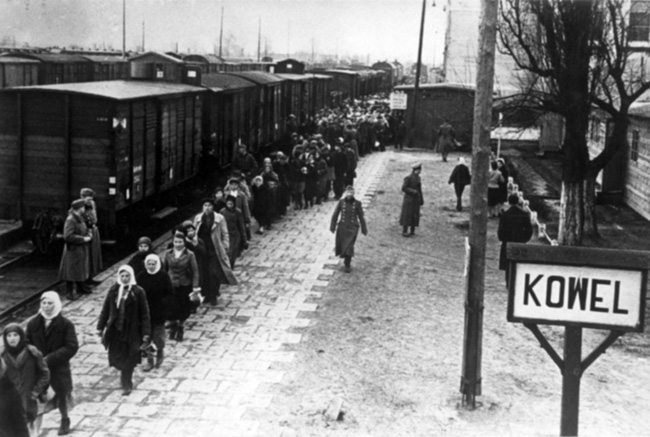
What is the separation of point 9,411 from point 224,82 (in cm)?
2022

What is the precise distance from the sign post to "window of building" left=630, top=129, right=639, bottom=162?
18.3 meters

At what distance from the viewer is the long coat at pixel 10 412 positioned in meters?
6.48

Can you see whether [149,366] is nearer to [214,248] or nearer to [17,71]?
[214,248]

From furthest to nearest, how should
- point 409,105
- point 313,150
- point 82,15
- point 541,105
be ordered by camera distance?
point 82,15 → point 409,105 → point 313,150 → point 541,105

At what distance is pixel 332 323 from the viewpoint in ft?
39.9

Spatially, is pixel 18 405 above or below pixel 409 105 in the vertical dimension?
below

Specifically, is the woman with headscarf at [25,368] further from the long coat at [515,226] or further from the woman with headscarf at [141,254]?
the long coat at [515,226]

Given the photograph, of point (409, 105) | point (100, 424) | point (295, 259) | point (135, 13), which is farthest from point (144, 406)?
point (135, 13)

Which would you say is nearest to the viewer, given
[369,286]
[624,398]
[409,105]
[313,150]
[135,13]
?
[624,398]

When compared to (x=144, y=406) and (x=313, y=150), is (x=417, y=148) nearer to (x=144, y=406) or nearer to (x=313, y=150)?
(x=313, y=150)

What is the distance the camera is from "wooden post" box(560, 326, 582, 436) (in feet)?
18.0

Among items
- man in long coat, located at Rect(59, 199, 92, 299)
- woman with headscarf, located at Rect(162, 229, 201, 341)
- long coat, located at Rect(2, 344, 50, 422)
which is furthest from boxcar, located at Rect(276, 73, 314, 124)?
long coat, located at Rect(2, 344, 50, 422)

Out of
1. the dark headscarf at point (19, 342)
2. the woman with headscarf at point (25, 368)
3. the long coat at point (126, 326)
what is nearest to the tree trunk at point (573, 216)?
the long coat at point (126, 326)

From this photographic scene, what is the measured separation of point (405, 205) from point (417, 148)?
1848 centimetres
